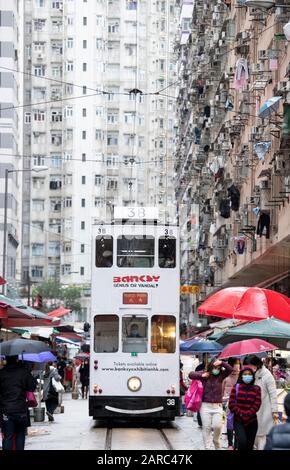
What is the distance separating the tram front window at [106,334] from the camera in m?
24.8

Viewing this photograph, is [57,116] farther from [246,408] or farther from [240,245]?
[246,408]

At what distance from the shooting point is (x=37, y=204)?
347ft

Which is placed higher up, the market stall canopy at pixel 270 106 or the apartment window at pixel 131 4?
the apartment window at pixel 131 4

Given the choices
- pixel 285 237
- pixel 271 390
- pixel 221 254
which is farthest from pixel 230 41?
pixel 271 390

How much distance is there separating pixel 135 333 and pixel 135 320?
1.06 ft

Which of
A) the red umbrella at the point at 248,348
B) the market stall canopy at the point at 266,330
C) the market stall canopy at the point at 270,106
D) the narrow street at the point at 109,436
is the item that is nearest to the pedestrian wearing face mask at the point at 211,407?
the red umbrella at the point at 248,348

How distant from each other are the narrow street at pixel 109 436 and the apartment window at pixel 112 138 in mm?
74757

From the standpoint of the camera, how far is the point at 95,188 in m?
103

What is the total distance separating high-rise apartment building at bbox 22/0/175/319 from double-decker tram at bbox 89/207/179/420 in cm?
7698

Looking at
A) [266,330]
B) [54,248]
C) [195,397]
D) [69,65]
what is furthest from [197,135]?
[69,65]

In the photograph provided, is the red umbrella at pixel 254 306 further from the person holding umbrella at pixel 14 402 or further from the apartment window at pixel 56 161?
the apartment window at pixel 56 161

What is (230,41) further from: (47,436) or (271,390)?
(271,390)

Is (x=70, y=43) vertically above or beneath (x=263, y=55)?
above

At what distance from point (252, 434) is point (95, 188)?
287 feet
